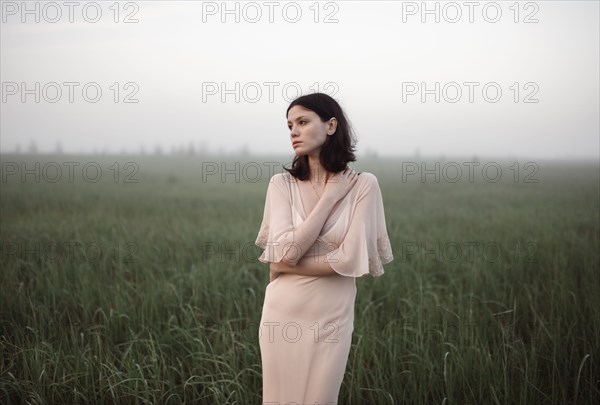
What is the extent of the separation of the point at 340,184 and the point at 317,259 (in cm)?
26

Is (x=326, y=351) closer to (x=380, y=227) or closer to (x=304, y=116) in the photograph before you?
(x=380, y=227)

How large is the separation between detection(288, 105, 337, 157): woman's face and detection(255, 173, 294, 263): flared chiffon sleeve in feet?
0.52

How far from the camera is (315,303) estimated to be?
59.1 inches

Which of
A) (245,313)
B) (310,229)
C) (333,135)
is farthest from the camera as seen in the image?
(245,313)

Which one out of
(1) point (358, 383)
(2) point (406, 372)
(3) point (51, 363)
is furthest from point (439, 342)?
(3) point (51, 363)

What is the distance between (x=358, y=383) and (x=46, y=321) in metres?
2.53

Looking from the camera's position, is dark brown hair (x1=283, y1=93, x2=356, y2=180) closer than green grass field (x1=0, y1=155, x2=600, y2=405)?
Yes

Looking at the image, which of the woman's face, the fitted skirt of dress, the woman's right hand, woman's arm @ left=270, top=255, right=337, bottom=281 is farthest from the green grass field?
the woman's face

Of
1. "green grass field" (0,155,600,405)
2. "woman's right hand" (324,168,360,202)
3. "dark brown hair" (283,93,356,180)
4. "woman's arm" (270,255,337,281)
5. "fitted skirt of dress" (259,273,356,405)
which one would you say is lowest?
"green grass field" (0,155,600,405)

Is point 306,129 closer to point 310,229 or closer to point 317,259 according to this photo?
point 310,229

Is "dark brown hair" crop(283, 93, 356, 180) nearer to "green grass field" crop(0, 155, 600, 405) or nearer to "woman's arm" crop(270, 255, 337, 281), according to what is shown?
"woman's arm" crop(270, 255, 337, 281)

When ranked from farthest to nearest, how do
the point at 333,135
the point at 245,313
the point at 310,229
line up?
the point at 245,313 → the point at 333,135 → the point at 310,229

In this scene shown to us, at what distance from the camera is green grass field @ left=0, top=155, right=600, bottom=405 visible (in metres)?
→ 2.60

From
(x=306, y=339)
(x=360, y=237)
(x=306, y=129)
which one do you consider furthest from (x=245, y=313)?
(x=306, y=129)
